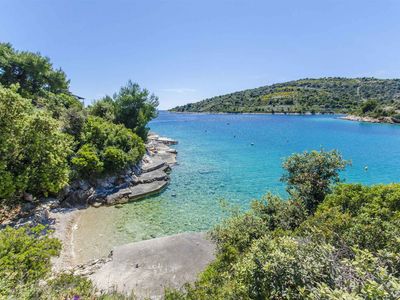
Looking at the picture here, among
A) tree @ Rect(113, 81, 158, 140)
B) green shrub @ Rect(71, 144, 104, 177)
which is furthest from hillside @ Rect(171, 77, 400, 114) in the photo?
green shrub @ Rect(71, 144, 104, 177)

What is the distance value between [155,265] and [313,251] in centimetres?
780

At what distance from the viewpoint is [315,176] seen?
14.0 metres

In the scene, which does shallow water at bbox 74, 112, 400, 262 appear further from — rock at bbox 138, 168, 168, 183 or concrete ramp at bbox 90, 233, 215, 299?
concrete ramp at bbox 90, 233, 215, 299

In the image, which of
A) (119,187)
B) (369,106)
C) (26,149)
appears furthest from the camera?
(369,106)

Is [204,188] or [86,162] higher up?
[86,162]

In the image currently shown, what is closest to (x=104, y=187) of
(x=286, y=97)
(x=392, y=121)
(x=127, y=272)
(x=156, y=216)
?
(x=156, y=216)

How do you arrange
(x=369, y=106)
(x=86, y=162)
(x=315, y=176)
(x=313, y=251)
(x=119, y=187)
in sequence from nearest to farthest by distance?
(x=313, y=251)
(x=315, y=176)
(x=86, y=162)
(x=119, y=187)
(x=369, y=106)

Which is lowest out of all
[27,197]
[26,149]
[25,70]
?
[27,197]

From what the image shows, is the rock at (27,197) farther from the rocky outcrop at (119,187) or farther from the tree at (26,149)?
the rocky outcrop at (119,187)

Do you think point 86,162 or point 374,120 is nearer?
point 86,162

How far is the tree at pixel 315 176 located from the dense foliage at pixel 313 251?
0.06m

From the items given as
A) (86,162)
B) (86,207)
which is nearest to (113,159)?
(86,162)

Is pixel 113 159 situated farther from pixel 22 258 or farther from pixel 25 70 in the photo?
pixel 25 70

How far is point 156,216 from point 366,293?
15.1m
